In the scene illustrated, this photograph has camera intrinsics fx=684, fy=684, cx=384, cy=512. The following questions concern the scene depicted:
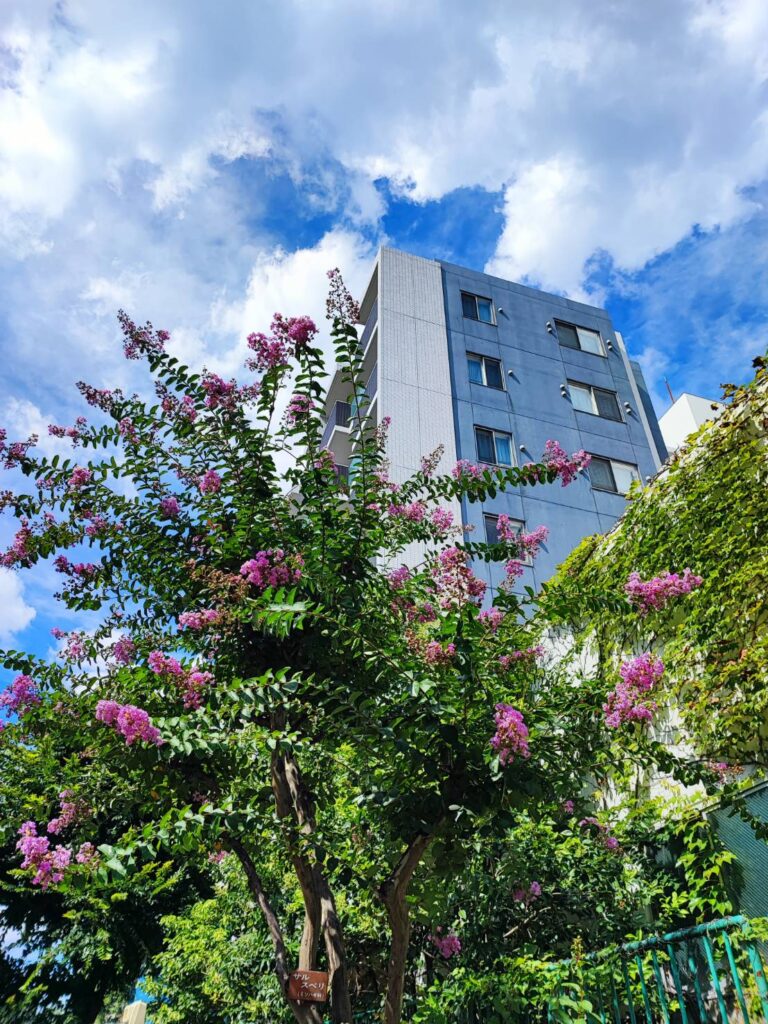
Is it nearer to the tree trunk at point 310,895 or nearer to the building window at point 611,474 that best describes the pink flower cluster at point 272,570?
the tree trunk at point 310,895

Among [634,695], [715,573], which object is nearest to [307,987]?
[634,695]

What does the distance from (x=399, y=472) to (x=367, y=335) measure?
18.5 feet

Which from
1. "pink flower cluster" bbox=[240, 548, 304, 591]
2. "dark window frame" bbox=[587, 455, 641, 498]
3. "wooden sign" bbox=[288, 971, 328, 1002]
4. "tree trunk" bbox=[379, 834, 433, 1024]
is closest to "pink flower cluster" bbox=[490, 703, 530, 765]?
"tree trunk" bbox=[379, 834, 433, 1024]

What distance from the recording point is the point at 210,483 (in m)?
4.29

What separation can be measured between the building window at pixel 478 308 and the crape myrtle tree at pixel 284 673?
1399cm

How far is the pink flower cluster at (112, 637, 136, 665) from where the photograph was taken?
13.9 ft

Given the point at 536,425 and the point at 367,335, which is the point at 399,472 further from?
the point at 367,335

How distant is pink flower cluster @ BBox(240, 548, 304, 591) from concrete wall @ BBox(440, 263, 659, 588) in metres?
9.79

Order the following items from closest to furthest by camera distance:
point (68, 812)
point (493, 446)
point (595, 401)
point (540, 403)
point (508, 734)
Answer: point (508, 734), point (68, 812), point (493, 446), point (540, 403), point (595, 401)

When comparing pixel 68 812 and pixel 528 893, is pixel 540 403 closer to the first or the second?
pixel 528 893

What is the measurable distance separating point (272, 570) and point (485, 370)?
1426cm

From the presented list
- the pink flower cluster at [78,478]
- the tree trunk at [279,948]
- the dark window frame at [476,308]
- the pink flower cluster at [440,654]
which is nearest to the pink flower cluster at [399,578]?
the pink flower cluster at [440,654]

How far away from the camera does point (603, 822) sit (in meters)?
5.93

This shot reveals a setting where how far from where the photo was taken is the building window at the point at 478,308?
18.2 metres
